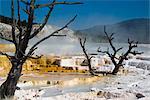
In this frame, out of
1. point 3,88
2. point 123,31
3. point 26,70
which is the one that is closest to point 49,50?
point 26,70

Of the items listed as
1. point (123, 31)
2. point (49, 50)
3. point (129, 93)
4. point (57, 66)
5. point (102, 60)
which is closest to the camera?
point (129, 93)

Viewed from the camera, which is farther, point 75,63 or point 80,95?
point 75,63

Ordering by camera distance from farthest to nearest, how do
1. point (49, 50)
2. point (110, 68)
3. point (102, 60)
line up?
point (49, 50) < point (102, 60) < point (110, 68)

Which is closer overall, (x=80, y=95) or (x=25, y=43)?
(x=25, y=43)

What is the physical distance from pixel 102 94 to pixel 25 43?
145 inches

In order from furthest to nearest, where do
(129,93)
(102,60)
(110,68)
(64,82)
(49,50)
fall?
(49,50), (102,60), (110,68), (64,82), (129,93)

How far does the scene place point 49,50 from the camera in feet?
128

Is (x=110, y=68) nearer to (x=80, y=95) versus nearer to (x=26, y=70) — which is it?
(x=26, y=70)

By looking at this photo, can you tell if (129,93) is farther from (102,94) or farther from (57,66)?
(57,66)

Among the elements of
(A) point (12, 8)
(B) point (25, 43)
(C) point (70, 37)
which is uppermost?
(C) point (70, 37)

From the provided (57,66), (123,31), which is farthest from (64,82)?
(123,31)

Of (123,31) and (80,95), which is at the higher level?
(123,31)

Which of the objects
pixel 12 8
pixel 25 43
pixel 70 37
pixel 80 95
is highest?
pixel 70 37

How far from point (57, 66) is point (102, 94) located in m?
14.4
